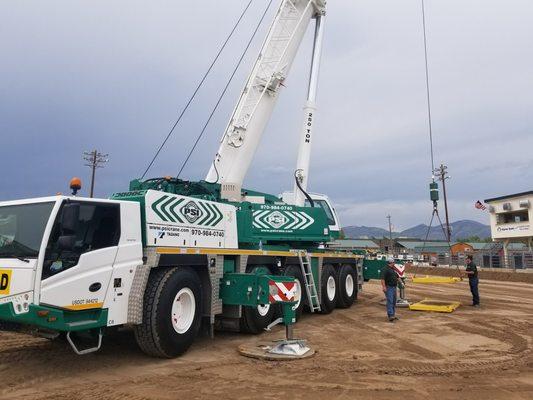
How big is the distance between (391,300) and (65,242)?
789cm

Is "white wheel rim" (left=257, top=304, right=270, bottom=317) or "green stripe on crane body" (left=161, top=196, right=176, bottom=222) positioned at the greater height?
"green stripe on crane body" (left=161, top=196, right=176, bottom=222)

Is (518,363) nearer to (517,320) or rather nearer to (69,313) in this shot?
(517,320)

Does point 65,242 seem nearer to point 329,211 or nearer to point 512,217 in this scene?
point 329,211

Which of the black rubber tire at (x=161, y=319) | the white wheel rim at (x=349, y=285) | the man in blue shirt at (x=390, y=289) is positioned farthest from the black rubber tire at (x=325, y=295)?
the black rubber tire at (x=161, y=319)

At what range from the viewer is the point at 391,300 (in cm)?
1118

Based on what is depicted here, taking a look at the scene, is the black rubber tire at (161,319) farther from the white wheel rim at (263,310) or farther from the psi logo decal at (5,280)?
the white wheel rim at (263,310)

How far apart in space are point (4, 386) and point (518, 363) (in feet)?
23.7

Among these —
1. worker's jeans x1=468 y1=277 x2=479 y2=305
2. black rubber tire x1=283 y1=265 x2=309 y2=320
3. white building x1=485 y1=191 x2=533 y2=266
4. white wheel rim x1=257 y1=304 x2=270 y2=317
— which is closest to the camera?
white wheel rim x1=257 y1=304 x2=270 y2=317

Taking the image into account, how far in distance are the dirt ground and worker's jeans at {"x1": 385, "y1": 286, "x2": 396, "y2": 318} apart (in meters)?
1.02

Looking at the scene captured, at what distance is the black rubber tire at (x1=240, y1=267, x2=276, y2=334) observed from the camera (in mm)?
9188

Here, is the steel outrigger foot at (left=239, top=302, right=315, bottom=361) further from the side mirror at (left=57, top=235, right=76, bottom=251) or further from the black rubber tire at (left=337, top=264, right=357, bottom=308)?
the black rubber tire at (left=337, top=264, right=357, bottom=308)

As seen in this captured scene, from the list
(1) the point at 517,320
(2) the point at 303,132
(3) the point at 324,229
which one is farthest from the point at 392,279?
(2) the point at 303,132

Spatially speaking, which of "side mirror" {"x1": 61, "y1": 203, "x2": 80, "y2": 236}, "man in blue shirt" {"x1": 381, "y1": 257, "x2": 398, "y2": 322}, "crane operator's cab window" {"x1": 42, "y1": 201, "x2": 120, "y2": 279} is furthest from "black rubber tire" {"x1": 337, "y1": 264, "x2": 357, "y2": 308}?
"side mirror" {"x1": 61, "y1": 203, "x2": 80, "y2": 236}

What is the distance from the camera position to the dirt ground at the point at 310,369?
5.67 metres
